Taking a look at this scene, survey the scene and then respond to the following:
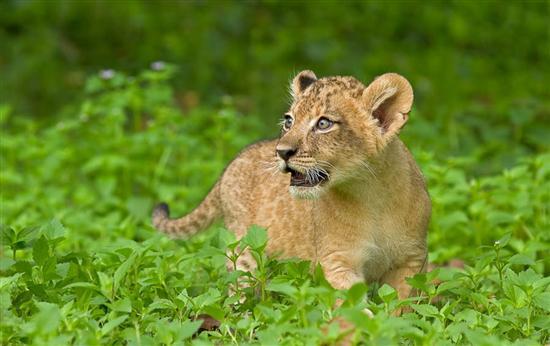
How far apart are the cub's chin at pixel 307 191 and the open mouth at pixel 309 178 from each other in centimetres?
2

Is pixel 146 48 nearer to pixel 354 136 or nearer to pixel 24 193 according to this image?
pixel 24 193

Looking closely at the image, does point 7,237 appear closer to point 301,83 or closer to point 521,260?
point 301,83

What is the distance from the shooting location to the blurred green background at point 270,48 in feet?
52.1

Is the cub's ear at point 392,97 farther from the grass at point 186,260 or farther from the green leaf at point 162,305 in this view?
the green leaf at point 162,305

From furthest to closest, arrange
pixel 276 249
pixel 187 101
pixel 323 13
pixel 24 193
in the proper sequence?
pixel 323 13 < pixel 187 101 < pixel 24 193 < pixel 276 249

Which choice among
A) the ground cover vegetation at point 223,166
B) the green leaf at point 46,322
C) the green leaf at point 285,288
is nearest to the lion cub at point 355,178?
the ground cover vegetation at point 223,166

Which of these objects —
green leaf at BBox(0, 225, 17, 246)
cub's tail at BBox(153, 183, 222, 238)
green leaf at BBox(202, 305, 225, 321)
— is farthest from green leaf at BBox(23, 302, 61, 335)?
cub's tail at BBox(153, 183, 222, 238)

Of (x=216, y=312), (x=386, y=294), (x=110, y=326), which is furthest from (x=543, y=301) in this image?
(x=110, y=326)

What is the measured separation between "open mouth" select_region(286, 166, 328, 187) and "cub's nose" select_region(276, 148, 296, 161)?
9 centimetres

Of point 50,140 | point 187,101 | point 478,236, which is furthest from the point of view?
point 187,101

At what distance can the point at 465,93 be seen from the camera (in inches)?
634

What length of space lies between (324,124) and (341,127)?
0.10m

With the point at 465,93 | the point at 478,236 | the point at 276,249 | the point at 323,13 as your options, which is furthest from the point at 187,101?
the point at 276,249

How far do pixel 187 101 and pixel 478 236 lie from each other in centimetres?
653
